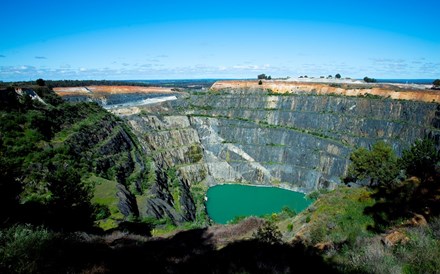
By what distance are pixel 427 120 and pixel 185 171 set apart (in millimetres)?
41780

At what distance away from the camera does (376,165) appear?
37.8m

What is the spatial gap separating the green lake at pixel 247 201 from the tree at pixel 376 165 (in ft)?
32.2

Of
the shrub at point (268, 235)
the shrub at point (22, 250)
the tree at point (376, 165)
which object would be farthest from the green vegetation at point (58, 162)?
the tree at point (376, 165)

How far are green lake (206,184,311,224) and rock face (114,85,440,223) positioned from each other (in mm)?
2095

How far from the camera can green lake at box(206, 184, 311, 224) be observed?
1739 inches

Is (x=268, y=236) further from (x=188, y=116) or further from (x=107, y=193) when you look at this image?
(x=188, y=116)

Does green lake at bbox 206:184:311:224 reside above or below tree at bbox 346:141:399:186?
below

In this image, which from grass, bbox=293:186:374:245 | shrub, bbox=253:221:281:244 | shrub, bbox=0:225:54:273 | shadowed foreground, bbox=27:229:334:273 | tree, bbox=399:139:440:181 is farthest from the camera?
tree, bbox=399:139:440:181

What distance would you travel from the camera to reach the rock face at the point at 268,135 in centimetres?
4966

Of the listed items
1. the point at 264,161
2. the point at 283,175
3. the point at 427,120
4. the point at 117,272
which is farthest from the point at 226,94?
the point at 117,272

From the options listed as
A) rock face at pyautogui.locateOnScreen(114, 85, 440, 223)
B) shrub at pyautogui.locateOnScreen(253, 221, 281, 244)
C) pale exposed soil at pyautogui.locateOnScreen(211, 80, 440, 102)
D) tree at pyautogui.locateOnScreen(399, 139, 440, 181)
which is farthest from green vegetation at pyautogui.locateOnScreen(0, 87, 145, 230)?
pale exposed soil at pyautogui.locateOnScreen(211, 80, 440, 102)

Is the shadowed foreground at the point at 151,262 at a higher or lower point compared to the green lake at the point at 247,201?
higher

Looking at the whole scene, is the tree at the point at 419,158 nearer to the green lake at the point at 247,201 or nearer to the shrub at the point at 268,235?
the green lake at the point at 247,201

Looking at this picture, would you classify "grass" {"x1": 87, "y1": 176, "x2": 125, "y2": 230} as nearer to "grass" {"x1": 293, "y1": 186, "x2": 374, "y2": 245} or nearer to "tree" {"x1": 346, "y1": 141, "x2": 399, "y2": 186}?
"grass" {"x1": 293, "y1": 186, "x2": 374, "y2": 245}
